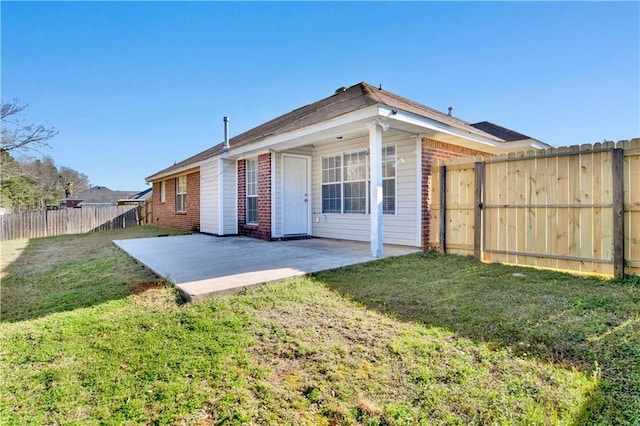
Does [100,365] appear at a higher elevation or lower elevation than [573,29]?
lower

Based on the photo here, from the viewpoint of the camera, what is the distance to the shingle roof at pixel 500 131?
12.3 m

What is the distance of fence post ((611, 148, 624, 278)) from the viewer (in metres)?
4.55

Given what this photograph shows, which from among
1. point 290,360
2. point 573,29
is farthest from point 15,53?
point 573,29

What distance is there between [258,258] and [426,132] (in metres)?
4.42

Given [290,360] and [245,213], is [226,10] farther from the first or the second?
[290,360]

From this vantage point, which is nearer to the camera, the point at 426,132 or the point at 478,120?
the point at 426,132

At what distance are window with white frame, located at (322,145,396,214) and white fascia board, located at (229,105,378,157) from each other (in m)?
1.43

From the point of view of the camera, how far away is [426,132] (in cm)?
697

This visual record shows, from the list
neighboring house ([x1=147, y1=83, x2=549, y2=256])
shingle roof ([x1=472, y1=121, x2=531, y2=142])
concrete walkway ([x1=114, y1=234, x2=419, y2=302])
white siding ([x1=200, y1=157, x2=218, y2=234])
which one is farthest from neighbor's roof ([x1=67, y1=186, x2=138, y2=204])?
shingle roof ([x1=472, y1=121, x2=531, y2=142])

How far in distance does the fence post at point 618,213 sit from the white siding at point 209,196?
398 inches

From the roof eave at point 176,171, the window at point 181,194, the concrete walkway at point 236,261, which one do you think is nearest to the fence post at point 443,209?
the concrete walkway at point 236,261

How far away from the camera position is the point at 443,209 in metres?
6.63

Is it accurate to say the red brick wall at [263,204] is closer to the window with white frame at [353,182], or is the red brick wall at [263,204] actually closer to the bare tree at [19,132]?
the window with white frame at [353,182]

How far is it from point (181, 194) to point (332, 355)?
14.3 metres
